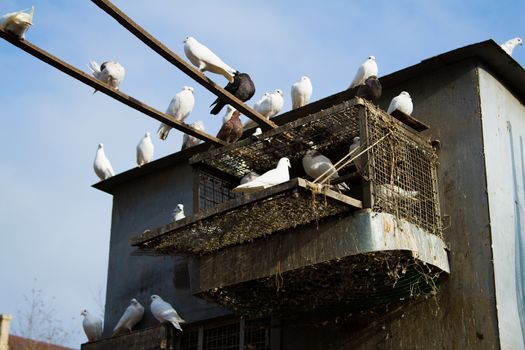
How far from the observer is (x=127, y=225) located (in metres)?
14.2

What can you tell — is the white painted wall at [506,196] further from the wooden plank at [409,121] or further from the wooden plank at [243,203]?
the wooden plank at [243,203]

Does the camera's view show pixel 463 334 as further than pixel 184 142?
No

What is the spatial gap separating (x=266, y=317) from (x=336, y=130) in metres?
2.59

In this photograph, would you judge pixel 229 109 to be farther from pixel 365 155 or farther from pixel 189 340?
pixel 365 155

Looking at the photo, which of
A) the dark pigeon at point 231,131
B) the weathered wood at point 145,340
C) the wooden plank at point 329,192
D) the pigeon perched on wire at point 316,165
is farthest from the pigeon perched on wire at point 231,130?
the weathered wood at point 145,340

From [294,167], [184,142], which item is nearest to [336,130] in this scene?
[294,167]

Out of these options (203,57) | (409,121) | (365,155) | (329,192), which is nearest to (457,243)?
(409,121)

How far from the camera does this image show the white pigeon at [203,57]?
10.7 m

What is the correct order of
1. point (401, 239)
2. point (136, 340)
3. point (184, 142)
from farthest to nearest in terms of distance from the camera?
point (184, 142), point (136, 340), point (401, 239)

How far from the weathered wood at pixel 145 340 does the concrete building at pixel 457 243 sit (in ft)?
1.39

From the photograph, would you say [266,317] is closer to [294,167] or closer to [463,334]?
[294,167]

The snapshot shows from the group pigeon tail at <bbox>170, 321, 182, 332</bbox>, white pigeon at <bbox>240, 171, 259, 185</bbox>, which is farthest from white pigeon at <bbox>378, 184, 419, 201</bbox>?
pigeon tail at <bbox>170, 321, 182, 332</bbox>

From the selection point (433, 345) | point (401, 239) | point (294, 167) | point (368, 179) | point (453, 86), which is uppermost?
point (453, 86)

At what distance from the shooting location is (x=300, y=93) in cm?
1275
